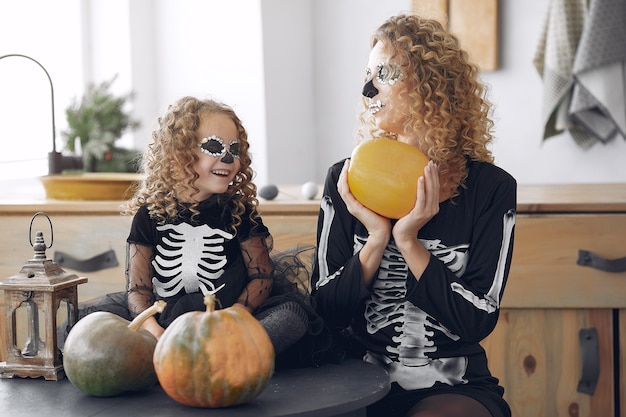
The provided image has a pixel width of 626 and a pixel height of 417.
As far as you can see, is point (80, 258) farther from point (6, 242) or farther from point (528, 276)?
point (528, 276)

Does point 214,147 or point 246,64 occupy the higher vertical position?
point 246,64

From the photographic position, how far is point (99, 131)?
3.14m

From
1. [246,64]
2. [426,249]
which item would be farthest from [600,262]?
[246,64]

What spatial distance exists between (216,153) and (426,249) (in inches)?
15.9

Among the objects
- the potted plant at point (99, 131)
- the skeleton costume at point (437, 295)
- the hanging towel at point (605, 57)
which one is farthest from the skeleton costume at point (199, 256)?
the hanging towel at point (605, 57)

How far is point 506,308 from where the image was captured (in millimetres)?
2104

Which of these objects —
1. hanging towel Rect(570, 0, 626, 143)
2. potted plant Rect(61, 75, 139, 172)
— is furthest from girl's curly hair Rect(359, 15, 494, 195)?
potted plant Rect(61, 75, 139, 172)

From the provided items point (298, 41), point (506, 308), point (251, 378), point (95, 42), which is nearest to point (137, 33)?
point (95, 42)

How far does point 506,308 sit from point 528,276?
100mm

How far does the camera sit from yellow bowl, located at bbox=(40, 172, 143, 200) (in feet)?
7.68

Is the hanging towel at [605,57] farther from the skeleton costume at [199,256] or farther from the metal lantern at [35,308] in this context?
the metal lantern at [35,308]

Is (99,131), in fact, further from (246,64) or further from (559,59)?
(559,59)

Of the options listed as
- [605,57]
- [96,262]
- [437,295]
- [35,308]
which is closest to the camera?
[35,308]

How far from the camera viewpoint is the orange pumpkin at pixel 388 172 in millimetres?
1347
